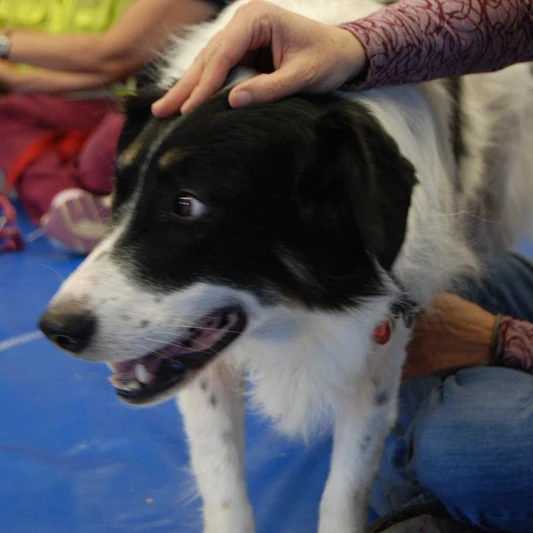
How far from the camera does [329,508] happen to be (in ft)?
4.16

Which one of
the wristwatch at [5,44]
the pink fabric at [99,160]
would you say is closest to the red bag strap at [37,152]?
the pink fabric at [99,160]

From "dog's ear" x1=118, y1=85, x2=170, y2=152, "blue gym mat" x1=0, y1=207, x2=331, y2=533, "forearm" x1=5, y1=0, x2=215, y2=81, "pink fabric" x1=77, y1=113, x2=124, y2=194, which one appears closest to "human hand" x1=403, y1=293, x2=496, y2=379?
"blue gym mat" x1=0, y1=207, x2=331, y2=533

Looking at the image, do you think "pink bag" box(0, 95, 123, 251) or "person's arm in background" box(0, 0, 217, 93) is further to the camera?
"pink bag" box(0, 95, 123, 251)

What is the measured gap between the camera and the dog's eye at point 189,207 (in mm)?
930

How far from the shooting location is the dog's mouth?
40.6 inches

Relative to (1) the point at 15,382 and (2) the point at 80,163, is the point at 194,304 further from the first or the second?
(2) the point at 80,163

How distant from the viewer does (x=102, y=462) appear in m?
1.49

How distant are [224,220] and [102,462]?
80 centimetres

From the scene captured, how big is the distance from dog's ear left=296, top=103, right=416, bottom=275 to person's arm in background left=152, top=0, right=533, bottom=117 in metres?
0.07

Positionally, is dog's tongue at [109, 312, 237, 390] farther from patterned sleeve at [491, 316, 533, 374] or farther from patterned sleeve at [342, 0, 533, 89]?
patterned sleeve at [491, 316, 533, 374]

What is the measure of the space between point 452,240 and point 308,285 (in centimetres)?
34

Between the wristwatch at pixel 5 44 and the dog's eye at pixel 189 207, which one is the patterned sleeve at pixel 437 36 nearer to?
the dog's eye at pixel 189 207

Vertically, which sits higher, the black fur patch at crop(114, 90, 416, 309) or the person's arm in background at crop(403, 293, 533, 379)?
the black fur patch at crop(114, 90, 416, 309)

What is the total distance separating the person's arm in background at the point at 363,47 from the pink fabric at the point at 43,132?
1.59 m
